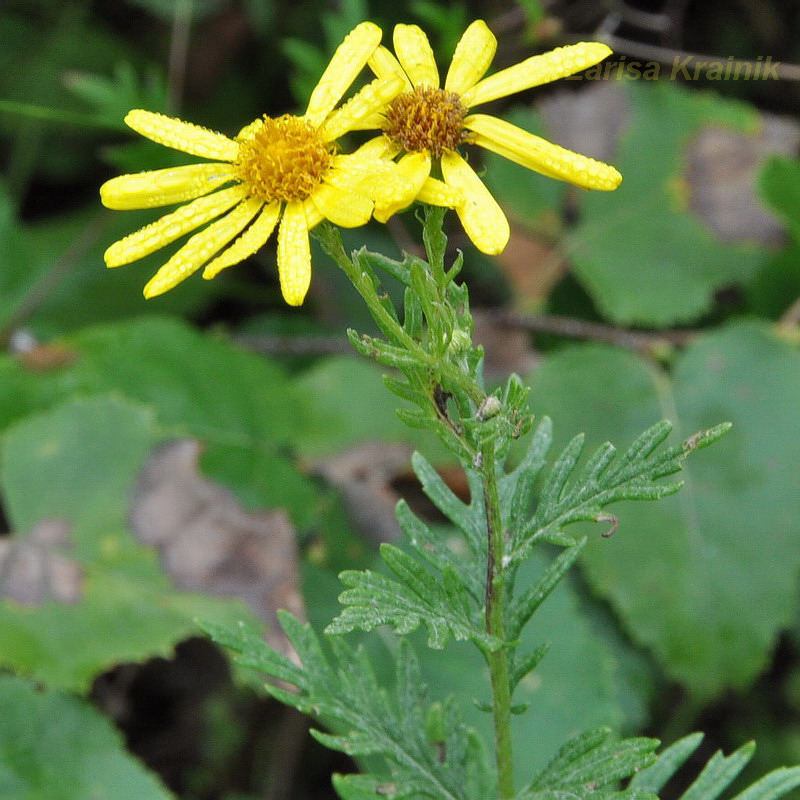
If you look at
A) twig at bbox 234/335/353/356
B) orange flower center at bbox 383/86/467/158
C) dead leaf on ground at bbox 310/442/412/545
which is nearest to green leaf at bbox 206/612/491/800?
orange flower center at bbox 383/86/467/158

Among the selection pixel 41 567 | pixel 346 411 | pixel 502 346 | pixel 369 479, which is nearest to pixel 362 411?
pixel 346 411

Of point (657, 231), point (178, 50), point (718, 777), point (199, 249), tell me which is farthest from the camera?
point (178, 50)

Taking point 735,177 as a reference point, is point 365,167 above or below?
below

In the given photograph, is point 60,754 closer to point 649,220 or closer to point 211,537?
point 211,537

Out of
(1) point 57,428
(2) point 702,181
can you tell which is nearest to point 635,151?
(2) point 702,181

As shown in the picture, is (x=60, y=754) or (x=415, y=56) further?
(x=60, y=754)

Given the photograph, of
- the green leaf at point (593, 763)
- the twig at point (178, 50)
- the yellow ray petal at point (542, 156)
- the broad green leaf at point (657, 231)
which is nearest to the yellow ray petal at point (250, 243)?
the yellow ray petal at point (542, 156)

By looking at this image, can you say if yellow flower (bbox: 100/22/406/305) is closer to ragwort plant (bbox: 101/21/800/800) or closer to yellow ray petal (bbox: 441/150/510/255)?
ragwort plant (bbox: 101/21/800/800)

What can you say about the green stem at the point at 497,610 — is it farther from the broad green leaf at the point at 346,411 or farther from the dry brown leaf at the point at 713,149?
the dry brown leaf at the point at 713,149
